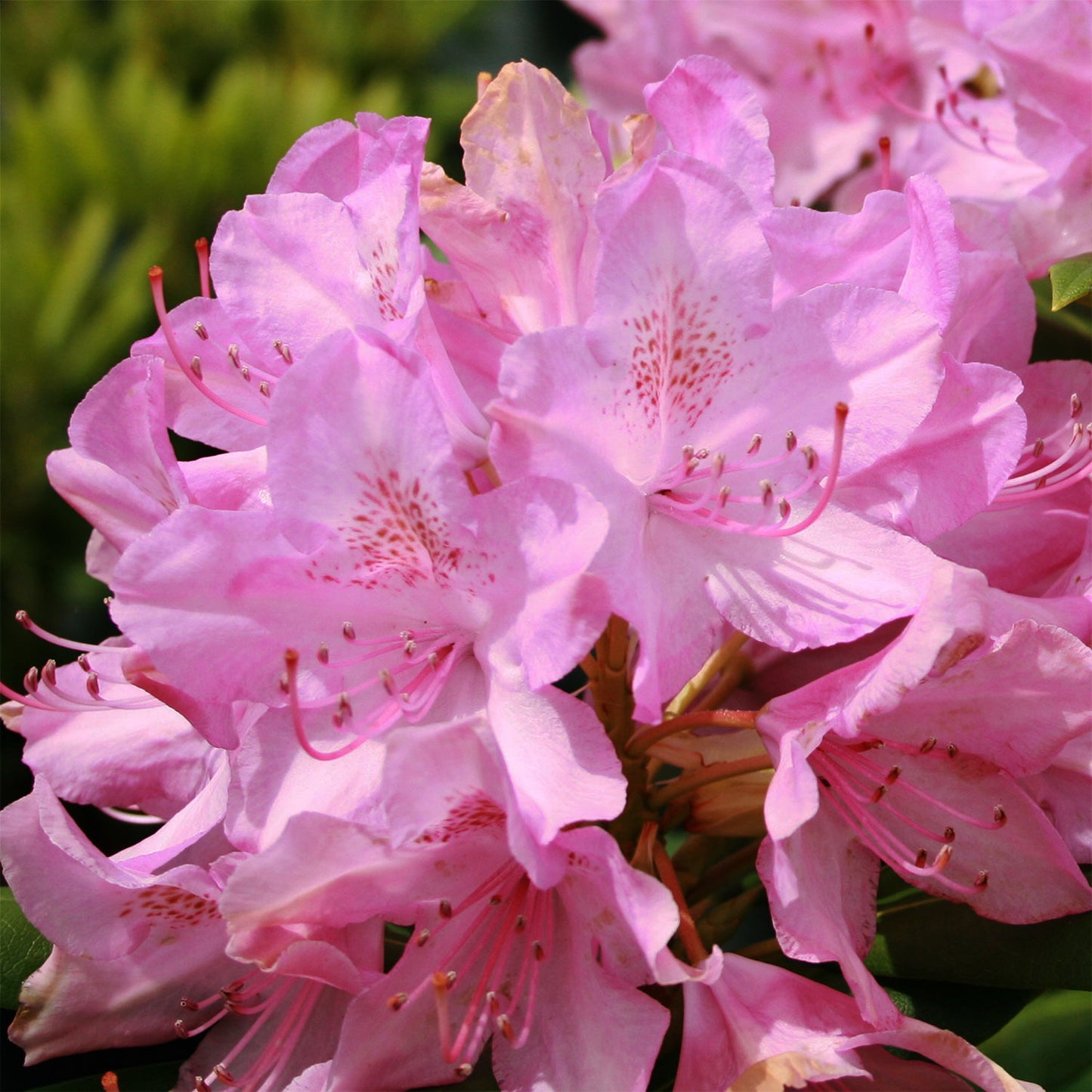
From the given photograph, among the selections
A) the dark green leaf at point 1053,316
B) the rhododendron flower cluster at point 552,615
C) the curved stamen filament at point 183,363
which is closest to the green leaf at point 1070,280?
the rhododendron flower cluster at point 552,615

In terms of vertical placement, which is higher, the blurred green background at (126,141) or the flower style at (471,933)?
the flower style at (471,933)

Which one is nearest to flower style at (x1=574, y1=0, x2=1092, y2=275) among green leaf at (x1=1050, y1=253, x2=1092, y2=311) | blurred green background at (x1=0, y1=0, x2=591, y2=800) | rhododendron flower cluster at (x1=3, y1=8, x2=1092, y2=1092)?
green leaf at (x1=1050, y1=253, x2=1092, y2=311)

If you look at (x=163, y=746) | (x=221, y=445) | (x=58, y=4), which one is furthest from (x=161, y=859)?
(x=58, y=4)

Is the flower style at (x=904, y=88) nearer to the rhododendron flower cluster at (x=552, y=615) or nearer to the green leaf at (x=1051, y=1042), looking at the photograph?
the rhododendron flower cluster at (x=552, y=615)

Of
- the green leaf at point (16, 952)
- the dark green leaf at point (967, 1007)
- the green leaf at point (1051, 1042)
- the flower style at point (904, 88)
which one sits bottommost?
the green leaf at point (1051, 1042)

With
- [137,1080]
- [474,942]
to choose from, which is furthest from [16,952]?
[474,942]

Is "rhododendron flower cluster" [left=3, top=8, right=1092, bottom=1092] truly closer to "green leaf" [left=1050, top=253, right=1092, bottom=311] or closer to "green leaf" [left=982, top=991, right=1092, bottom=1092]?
"green leaf" [left=1050, top=253, right=1092, bottom=311]
